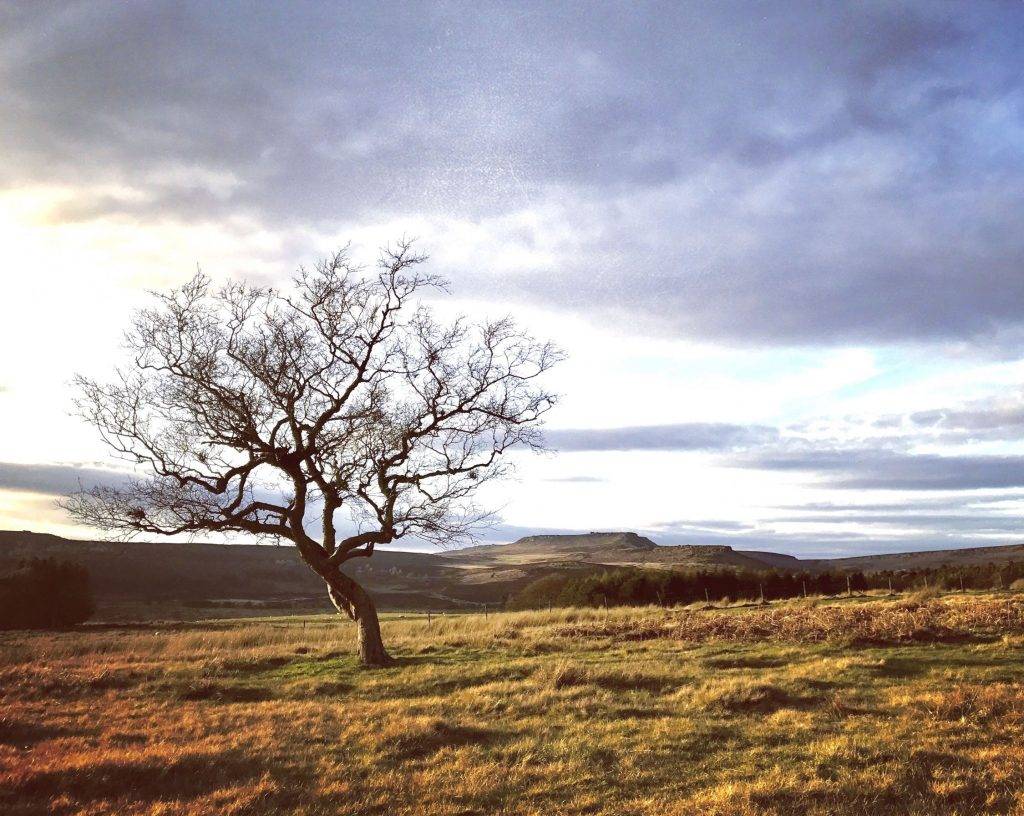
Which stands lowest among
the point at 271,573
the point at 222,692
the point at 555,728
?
the point at 271,573

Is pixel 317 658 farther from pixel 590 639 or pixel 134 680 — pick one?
pixel 590 639

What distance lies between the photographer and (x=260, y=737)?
503 inches

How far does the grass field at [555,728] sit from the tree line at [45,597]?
34.4m

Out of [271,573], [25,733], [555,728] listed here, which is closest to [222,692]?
[25,733]

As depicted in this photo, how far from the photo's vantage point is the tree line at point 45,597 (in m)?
51.9

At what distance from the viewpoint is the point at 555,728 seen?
13.1m

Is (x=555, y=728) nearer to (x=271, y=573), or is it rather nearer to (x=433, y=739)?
(x=433, y=739)

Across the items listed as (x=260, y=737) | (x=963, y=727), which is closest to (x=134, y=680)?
(x=260, y=737)

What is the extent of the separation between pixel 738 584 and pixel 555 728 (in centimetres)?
4929

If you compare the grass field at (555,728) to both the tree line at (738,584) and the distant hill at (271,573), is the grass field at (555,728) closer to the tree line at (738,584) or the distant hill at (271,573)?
the tree line at (738,584)

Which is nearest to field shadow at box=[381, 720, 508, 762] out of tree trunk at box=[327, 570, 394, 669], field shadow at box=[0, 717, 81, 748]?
field shadow at box=[0, 717, 81, 748]

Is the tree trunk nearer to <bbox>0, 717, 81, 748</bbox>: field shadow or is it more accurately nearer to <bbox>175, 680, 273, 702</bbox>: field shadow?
<bbox>175, 680, 273, 702</bbox>: field shadow

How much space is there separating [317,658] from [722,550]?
5926 inches

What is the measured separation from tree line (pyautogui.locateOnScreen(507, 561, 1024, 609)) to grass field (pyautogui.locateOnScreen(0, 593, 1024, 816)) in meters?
27.7
